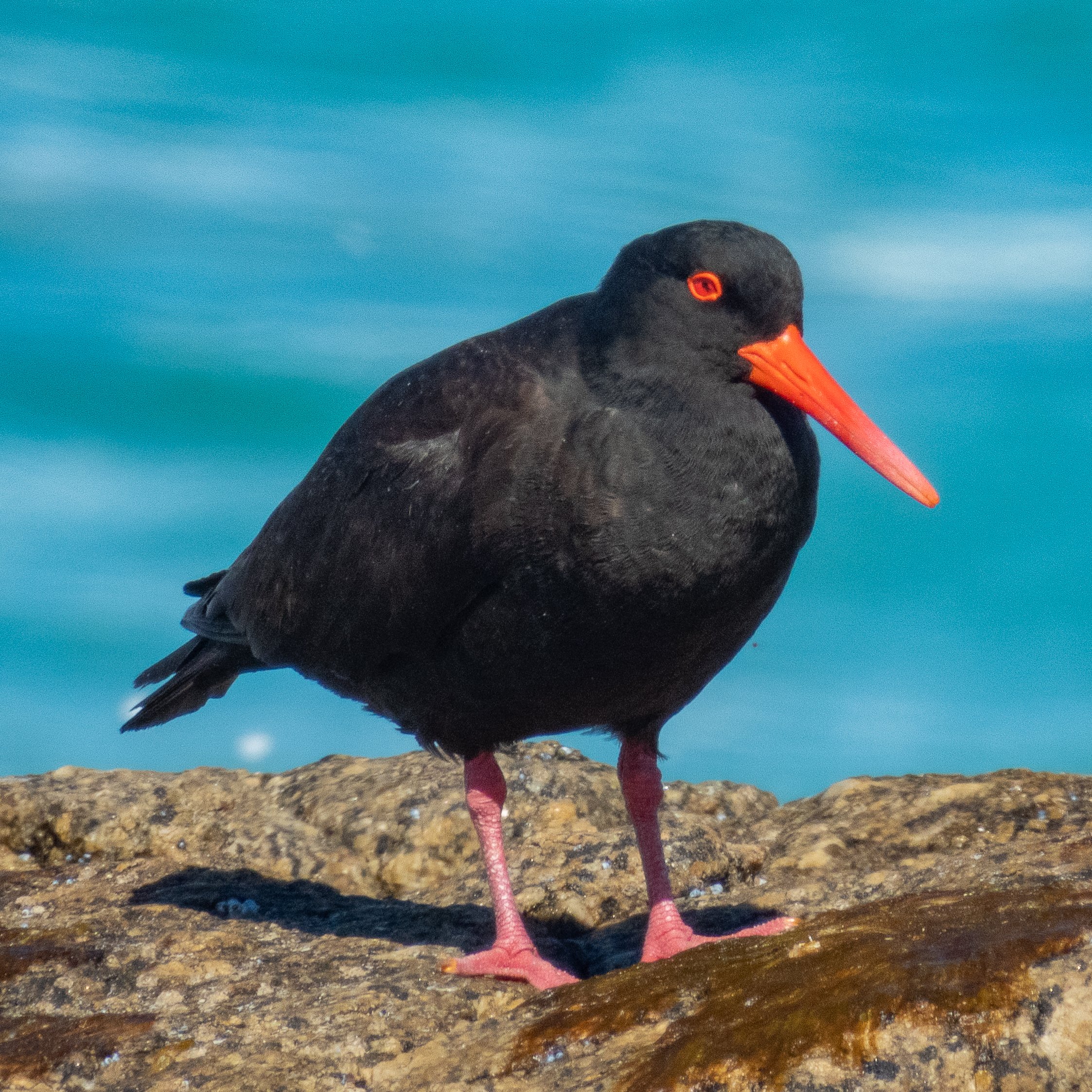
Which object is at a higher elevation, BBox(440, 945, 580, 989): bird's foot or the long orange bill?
the long orange bill

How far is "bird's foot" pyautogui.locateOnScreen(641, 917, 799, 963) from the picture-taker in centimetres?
489

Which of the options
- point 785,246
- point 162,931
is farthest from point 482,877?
point 785,246

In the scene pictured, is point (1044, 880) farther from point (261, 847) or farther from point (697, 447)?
point (261, 847)

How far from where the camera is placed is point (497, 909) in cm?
535

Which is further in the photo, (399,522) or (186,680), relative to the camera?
(186,680)

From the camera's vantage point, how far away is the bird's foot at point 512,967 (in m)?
4.93

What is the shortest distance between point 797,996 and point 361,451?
11.0 feet

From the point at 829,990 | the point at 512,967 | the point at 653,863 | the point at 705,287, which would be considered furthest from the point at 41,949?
the point at 705,287

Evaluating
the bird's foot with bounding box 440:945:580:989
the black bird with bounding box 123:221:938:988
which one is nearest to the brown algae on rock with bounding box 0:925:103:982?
the bird's foot with bounding box 440:945:580:989

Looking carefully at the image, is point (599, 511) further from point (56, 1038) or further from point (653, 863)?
point (56, 1038)

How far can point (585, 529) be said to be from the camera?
4.64m

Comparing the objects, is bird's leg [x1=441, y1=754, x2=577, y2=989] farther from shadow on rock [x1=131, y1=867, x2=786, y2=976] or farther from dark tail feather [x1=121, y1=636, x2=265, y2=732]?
dark tail feather [x1=121, y1=636, x2=265, y2=732]

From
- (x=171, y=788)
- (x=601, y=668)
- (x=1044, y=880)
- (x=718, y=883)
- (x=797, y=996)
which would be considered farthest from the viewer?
(x=171, y=788)

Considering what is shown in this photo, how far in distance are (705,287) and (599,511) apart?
1017 mm
